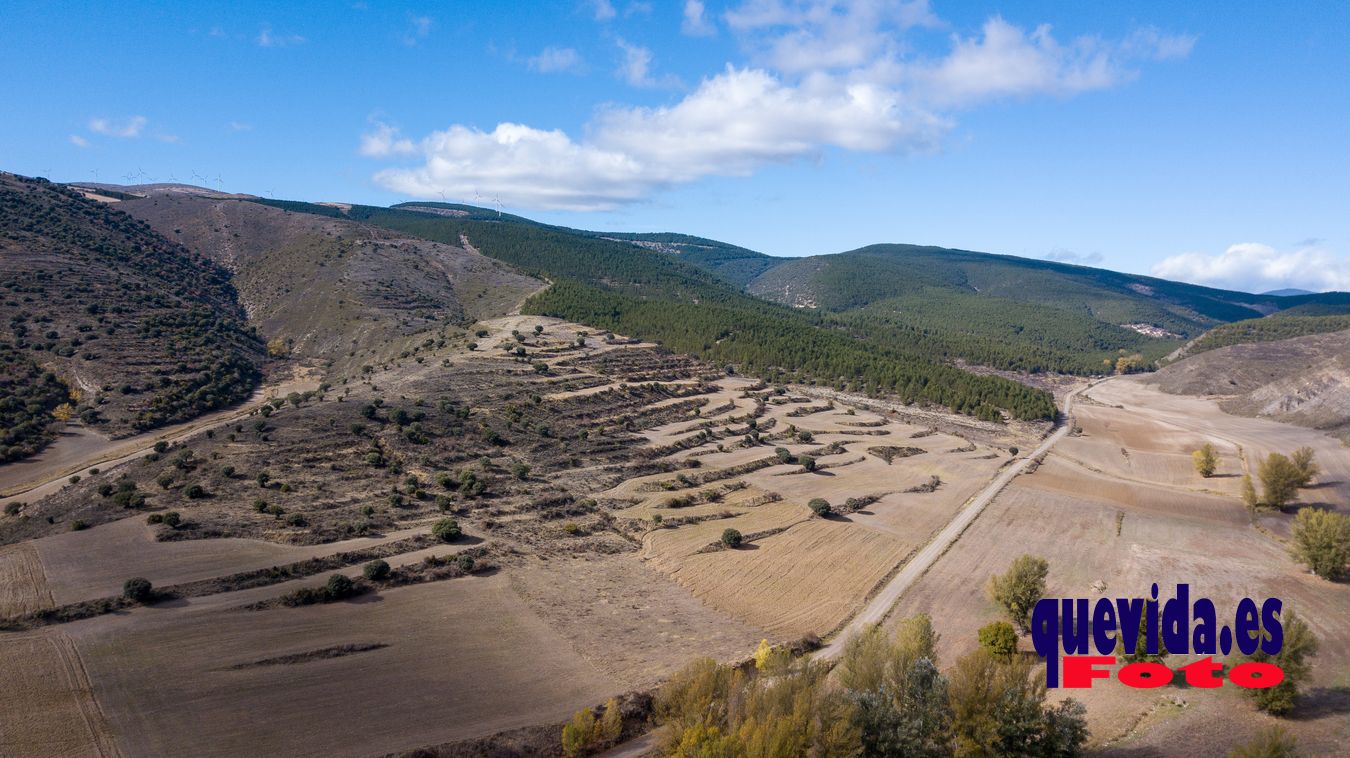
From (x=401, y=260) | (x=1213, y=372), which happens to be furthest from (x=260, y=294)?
(x=1213, y=372)

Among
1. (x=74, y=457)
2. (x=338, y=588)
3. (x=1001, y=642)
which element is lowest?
(x=338, y=588)

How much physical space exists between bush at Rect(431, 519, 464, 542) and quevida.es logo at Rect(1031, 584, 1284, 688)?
129 feet

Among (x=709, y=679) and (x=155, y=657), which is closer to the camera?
(x=709, y=679)

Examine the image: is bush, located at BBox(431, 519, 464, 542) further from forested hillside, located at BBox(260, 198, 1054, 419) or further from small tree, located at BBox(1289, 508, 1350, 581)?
forested hillside, located at BBox(260, 198, 1054, 419)

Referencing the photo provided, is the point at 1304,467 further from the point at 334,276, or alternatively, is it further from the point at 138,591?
the point at 334,276

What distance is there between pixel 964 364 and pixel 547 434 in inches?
5925

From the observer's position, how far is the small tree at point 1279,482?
2574 inches

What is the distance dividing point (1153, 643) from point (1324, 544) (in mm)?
25947

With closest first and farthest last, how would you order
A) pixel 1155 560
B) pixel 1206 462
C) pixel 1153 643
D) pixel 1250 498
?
pixel 1153 643
pixel 1155 560
pixel 1250 498
pixel 1206 462

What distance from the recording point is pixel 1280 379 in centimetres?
13075

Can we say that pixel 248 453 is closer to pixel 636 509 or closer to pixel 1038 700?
pixel 636 509

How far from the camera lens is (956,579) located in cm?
4909

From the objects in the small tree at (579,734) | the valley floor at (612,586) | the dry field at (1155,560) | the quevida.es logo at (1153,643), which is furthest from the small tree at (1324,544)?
the small tree at (579,734)

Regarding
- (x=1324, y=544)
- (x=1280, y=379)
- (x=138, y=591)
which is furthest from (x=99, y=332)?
(x=1280, y=379)
